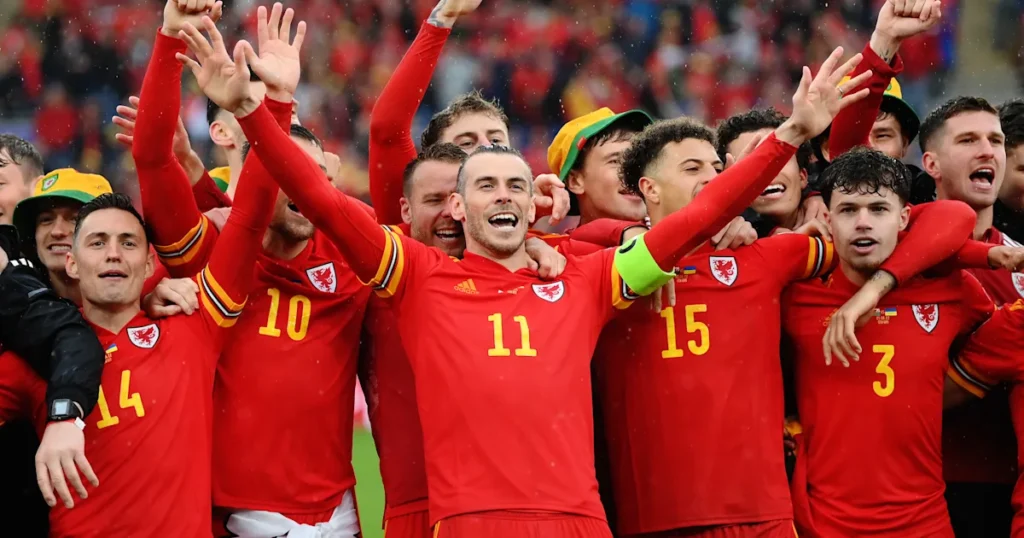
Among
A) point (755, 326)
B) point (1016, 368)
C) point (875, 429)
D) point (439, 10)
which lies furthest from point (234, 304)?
point (1016, 368)

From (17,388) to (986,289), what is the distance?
11.8 feet

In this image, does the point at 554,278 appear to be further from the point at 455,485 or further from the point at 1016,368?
the point at 1016,368

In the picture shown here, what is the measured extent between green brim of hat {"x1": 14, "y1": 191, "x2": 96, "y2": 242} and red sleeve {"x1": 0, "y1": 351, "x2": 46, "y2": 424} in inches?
28.6

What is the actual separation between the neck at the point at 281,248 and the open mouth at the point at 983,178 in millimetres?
2622

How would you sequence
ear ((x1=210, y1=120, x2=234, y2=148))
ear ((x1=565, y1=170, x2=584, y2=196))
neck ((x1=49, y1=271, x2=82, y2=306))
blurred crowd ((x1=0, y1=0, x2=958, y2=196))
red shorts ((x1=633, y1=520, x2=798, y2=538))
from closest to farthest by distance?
red shorts ((x1=633, y1=520, x2=798, y2=538)) → neck ((x1=49, y1=271, x2=82, y2=306)) → ear ((x1=565, y1=170, x2=584, y2=196)) → ear ((x1=210, y1=120, x2=234, y2=148)) → blurred crowd ((x1=0, y1=0, x2=958, y2=196))

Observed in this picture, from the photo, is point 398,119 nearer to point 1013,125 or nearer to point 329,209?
point 329,209

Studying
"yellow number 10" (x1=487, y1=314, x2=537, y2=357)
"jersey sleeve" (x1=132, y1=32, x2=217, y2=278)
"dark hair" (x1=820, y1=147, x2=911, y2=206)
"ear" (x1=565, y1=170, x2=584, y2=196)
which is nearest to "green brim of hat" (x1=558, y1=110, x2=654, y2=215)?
"ear" (x1=565, y1=170, x2=584, y2=196)

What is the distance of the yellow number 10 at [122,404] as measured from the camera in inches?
168

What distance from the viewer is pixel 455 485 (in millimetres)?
4012

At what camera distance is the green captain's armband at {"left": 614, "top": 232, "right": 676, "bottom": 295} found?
4188 mm

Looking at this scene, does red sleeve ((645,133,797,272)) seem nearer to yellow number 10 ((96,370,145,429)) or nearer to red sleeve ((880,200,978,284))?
red sleeve ((880,200,978,284))

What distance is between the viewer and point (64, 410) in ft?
13.3

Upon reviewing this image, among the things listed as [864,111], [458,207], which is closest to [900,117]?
[864,111]

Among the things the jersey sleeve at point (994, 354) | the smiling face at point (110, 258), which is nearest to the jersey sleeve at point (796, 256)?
the jersey sleeve at point (994, 354)
